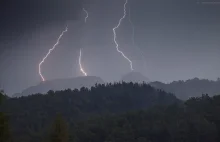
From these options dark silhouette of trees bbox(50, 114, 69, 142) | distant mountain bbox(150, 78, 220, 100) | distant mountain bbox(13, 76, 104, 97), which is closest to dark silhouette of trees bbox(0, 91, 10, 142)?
dark silhouette of trees bbox(50, 114, 69, 142)

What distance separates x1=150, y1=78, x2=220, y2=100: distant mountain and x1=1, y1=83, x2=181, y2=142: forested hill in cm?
1870

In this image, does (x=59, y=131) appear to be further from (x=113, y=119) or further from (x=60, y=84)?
(x=60, y=84)

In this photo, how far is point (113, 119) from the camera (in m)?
34.9

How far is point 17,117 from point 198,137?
2153cm

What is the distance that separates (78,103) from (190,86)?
3918 centimetres

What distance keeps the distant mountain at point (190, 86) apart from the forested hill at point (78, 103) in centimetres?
1870

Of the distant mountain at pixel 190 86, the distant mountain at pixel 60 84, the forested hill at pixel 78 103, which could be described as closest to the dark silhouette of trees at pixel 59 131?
the forested hill at pixel 78 103

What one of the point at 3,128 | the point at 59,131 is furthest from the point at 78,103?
the point at 3,128

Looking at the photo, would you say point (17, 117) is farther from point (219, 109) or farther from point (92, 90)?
point (219, 109)

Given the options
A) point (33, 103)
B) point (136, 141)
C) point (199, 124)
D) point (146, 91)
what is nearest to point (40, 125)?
point (33, 103)

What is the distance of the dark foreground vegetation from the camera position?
1198 inches

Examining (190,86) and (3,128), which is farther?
(190,86)

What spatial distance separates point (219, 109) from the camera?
3516cm

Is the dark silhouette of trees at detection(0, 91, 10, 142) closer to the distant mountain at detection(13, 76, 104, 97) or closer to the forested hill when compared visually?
the forested hill
